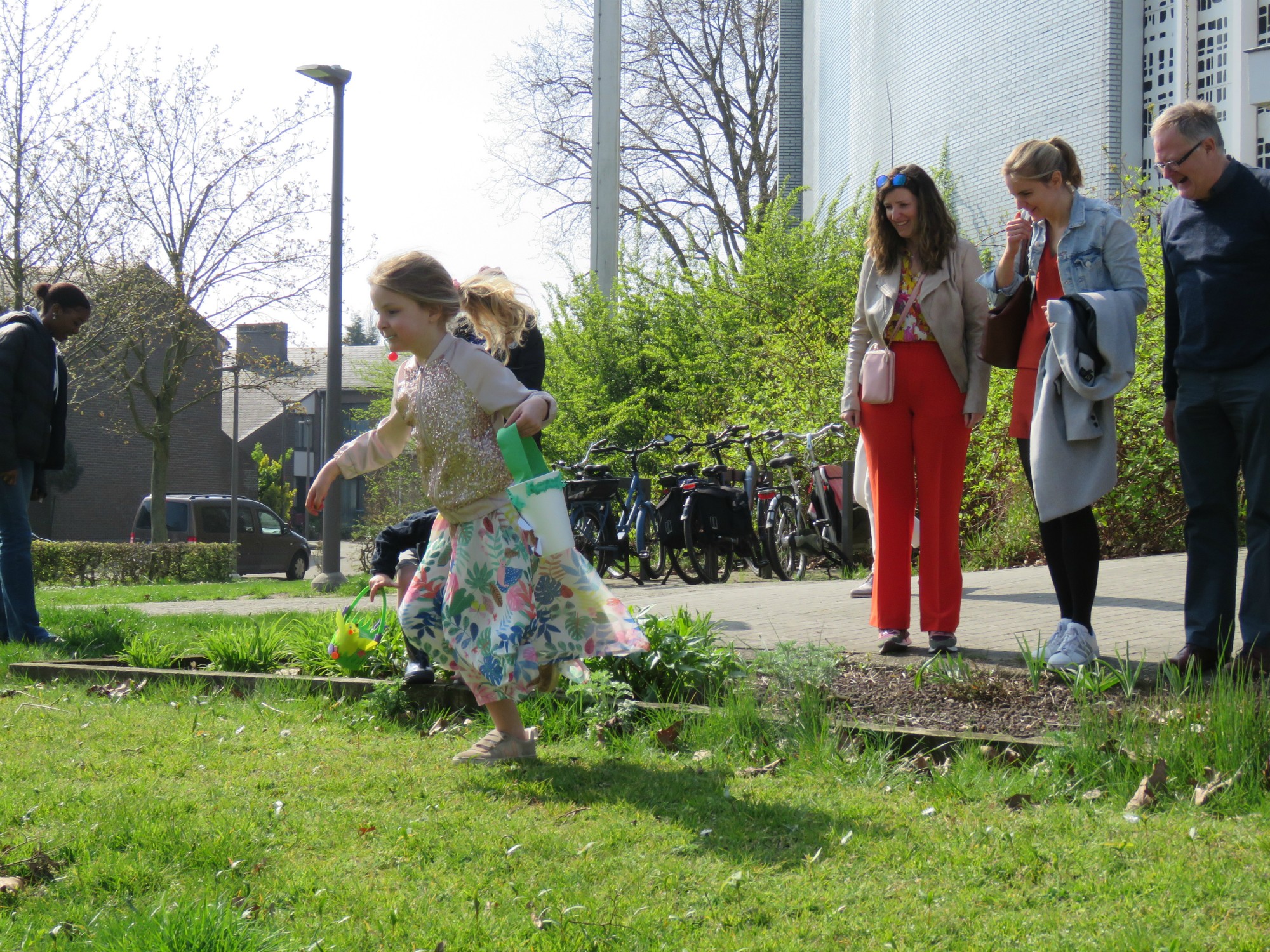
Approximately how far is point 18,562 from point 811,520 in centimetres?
723

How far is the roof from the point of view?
32.1 metres

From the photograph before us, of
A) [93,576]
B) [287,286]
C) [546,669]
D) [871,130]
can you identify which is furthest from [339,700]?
[287,286]

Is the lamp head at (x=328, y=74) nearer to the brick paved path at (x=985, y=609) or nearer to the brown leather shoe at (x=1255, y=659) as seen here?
the brick paved path at (x=985, y=609)

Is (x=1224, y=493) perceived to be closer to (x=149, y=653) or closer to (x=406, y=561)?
(x=406, y=561)

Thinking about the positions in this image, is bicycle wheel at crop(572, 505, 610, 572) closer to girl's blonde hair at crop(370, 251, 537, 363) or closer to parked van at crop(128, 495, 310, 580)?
girl's blonde hair at crop(370, 251, 537, 363)

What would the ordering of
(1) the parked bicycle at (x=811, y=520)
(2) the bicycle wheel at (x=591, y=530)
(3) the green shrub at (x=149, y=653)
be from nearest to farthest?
→ (3) the green shrub at (x=149, y=653) < (1) the parked bicycle at (x=811, y=520) < (2) the bicycle wheel at (x=591, y=530)

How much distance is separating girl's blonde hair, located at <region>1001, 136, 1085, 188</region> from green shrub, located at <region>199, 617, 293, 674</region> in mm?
3920

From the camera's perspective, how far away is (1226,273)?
427 centimetres

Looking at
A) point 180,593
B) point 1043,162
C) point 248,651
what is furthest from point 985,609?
point 180,593

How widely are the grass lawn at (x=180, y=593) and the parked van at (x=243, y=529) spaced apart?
12.2 metres

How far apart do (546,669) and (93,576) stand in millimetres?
18481

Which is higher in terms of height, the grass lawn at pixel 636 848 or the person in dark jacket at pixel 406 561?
the person in dark jacket at pixel 406 561

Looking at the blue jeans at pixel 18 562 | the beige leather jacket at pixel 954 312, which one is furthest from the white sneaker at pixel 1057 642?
the blue jeans at pixel 18 562

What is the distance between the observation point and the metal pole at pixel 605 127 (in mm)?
15219
